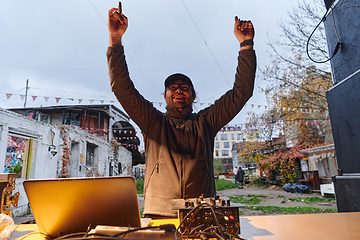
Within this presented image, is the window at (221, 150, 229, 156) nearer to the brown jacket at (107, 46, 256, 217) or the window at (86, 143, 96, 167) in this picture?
the window at (86, 143, 96, 167)

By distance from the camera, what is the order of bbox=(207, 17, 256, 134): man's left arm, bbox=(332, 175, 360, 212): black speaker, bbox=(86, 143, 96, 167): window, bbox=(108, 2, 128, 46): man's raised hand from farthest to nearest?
bbox=(86, 143, 96, 167): window < bbox=(332, 175, 360, 212): black speaker < bbox=(207, 17, 256, 134): man's left arm < bbox=(108, 2, 128, 46): man's raised hand

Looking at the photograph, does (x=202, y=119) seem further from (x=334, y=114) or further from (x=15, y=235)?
(x=334, y=114)

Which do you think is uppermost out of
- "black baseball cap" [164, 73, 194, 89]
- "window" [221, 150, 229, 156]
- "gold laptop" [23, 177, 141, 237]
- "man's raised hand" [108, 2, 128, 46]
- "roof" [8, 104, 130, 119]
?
"roof" [8, 104, 130, 119]

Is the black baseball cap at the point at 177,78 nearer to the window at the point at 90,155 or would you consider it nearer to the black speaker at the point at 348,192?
the black speaker at the point at 348,192

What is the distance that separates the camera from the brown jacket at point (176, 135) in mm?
1555

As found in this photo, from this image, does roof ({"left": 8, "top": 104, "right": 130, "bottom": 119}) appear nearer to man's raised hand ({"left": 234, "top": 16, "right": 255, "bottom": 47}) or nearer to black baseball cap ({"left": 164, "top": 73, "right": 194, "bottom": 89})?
black baseball cap ({"left": 164, "top": 73, "right": 194, "bottom": 89})

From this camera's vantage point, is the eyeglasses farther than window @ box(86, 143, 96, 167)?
No

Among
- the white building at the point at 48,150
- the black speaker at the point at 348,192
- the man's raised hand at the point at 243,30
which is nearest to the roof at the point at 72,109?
the white building at the point at 48,150

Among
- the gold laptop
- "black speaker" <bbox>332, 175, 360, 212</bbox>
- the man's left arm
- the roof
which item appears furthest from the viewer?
the roof

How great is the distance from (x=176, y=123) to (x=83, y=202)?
3.78 ft

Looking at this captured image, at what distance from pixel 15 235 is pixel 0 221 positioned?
0.15 metres

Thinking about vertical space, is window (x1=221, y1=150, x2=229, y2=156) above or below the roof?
below

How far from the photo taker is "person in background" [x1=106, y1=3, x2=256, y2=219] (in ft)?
5.09

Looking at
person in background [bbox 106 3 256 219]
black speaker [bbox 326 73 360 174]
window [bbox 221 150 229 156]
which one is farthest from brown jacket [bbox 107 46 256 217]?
window [bbox 221 150 229 156]
